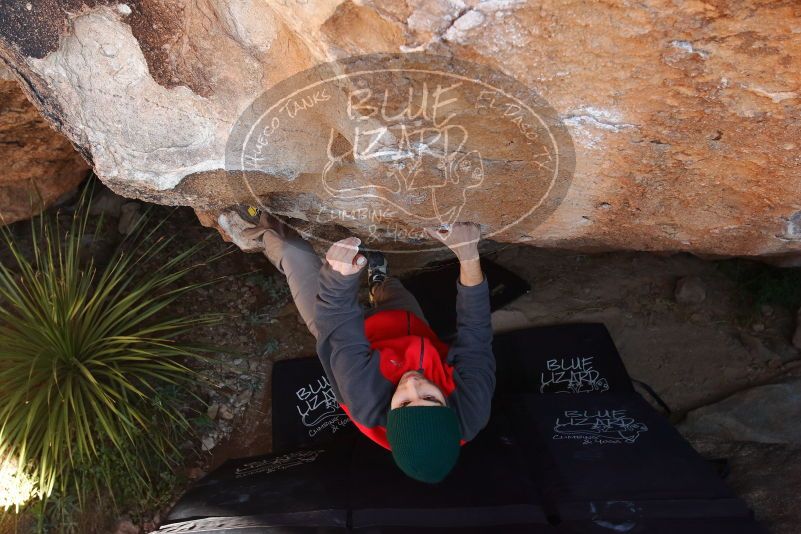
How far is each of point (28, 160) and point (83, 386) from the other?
911 mm

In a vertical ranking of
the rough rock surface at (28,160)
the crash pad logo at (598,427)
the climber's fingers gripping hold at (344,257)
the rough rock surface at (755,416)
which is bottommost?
the rough rock surface at (755,416)

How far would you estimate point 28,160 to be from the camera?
2.56 metres

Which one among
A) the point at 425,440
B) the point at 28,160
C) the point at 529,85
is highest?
the point at 529,85

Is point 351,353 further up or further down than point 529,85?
further down

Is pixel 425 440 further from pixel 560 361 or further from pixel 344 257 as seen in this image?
pixel 560 361

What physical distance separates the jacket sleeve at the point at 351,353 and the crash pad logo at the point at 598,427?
748 mm

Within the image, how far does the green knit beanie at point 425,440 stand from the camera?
1627 millimetres

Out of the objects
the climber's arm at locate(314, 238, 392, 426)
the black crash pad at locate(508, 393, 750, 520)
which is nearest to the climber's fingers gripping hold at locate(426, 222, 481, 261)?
the climber's arm at locate(314, 238, 392, 426)

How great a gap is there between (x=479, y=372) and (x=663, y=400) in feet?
4.01

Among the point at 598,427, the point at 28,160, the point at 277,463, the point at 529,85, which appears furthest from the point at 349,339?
the point at 28,160

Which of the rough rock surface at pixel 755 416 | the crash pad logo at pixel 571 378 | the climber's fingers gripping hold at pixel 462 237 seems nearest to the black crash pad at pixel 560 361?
the crash pad logo at pixel 571 378

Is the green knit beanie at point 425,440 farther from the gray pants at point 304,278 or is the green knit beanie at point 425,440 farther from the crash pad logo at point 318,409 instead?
the crash pad logo at point 318,409

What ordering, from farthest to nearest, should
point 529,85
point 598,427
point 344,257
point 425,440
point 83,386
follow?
point 83,386, point 598,427, point 344,257, point 425,440, point 529,85

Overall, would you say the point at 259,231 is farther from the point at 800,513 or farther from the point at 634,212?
the point at 800,513
